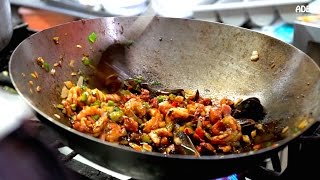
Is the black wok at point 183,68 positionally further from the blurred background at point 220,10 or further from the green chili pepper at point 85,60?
the blurred background at point 220,10

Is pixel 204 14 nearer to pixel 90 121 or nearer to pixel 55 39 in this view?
pixel 55 39

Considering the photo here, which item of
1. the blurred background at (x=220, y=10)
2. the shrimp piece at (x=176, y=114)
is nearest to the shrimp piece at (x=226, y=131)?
the shrimp piece at (x=176, y=114)

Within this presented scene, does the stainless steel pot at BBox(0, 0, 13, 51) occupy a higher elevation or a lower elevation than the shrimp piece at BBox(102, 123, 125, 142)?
higher

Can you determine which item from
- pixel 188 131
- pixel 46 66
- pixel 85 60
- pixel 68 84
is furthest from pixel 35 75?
pixel 188 131

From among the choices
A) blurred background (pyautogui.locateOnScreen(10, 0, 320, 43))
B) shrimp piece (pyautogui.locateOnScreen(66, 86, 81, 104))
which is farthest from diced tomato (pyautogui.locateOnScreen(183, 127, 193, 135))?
blurred background (pyautogui.locateOnScreen(10, 0, 320, 43))

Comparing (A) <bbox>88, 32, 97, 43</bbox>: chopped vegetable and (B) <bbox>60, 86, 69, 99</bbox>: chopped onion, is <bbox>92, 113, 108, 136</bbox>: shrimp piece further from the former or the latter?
(A) <bbox>88, 32, 97, 43</bbox>: chopped vegetable

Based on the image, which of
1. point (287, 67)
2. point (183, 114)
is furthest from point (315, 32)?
point (183, 114)
